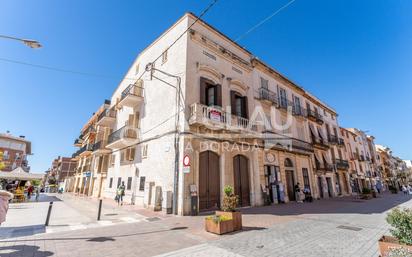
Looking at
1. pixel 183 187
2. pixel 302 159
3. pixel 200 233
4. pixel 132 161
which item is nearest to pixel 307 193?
pixel 302 159

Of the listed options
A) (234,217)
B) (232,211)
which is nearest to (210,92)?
(232,211)

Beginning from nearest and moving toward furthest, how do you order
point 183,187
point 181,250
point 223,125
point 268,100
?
point 181,250, point 183,187, point 223,125, point 268,100

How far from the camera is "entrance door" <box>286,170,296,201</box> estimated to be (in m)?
15.8

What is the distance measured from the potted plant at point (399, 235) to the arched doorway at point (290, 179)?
1278 centimetres

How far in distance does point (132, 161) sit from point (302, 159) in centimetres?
1525

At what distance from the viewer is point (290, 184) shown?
53.2ft

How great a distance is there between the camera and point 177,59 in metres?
12.1

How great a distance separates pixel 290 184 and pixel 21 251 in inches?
651

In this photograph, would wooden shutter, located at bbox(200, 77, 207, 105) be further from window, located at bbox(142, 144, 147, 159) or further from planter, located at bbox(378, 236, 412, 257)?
planter, located at bbox(378, 236, 412, 257)

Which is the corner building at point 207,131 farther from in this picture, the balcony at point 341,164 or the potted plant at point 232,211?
the balcony at point 341,164

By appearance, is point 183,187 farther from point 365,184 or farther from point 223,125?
point 365,184

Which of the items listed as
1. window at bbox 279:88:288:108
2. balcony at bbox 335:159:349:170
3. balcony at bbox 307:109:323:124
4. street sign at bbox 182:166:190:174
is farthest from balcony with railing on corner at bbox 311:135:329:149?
street sign at bbox 182:166:190:174

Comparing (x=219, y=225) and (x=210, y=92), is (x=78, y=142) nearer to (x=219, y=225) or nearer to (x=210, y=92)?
(x=210, y=92)

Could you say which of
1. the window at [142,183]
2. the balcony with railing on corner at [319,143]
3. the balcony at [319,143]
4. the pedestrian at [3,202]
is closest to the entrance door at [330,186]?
the balcony at [319,143]
